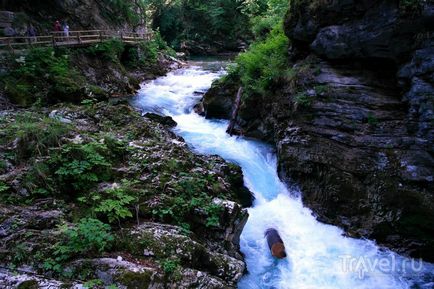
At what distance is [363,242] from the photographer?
348 inches

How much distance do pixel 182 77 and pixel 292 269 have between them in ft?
56.4

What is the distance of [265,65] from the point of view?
13.9 m

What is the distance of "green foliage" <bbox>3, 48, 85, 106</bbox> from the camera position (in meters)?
12.9

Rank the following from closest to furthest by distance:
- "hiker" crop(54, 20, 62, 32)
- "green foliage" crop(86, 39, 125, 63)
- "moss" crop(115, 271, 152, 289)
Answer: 1. "moss" crop(115, 271, 152, 289)
2. "hiker" crop(54, 20, 62, 32)
3. "green foliage" crop(86, 39, 125, 63)

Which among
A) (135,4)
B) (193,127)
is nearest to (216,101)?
(193,127)

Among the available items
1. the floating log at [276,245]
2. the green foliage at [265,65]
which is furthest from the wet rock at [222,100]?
the floating log at [276,245]

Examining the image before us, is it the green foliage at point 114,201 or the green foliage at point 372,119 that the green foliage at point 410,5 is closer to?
the green foliage at point 372,119

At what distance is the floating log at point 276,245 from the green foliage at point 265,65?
6295 millimetres

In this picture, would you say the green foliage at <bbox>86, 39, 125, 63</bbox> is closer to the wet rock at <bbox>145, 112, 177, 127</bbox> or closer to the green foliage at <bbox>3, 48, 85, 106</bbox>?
the green foliage at <bbox>3, 48, 85, 106</bbox>

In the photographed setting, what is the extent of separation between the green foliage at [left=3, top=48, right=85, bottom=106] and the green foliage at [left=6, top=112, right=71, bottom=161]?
21.0 feet

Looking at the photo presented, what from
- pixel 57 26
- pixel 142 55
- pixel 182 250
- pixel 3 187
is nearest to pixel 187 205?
pixel 182 250

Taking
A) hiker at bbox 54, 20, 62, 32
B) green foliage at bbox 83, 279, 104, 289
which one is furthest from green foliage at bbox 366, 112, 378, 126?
hiker at bbox 54, 20, 62, 32

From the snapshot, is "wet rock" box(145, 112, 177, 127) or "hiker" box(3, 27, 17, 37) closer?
"wet rock" box(145, 112, 177, 127)

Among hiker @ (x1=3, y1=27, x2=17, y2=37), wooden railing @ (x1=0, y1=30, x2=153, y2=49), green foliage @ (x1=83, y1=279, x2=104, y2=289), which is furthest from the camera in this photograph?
hiker @ (x1=3, y1=27, x2=17, y2=37)
